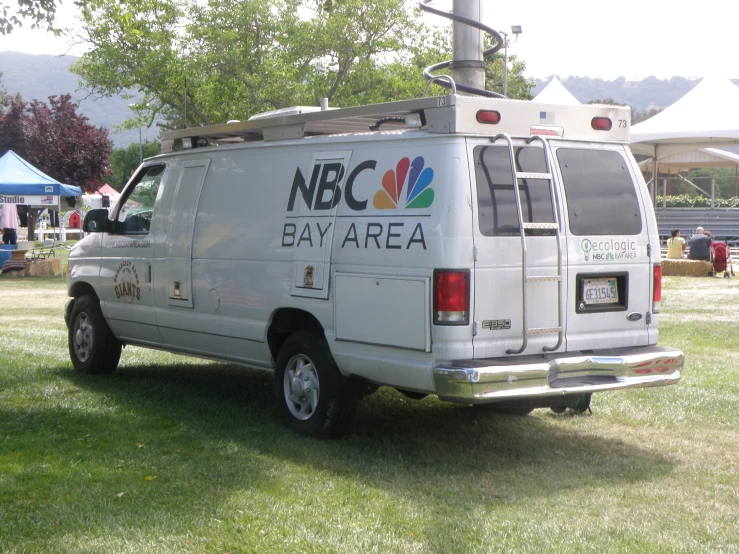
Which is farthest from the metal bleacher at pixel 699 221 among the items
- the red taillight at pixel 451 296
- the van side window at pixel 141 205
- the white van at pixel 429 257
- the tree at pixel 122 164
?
the tree at pixel 122 164

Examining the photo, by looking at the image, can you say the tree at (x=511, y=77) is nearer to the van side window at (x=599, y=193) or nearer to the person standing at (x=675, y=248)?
the person standing at (x=675, y=248)

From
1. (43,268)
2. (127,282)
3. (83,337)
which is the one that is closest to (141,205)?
(127,282)

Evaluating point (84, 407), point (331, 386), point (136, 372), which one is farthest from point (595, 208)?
point (136, 372)

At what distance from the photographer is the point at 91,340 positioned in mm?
9477

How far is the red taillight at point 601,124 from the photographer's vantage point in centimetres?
684

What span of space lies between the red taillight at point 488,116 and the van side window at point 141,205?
3556 mm

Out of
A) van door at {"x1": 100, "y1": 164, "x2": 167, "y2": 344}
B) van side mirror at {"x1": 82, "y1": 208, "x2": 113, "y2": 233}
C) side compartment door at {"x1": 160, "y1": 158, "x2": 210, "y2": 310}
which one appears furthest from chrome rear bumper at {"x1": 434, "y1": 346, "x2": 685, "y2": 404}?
van side mirror at {"x1": 82, "y1": 208, "x2": 113, "y2": 233}

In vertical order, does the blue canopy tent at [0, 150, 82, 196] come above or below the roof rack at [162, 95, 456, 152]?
above

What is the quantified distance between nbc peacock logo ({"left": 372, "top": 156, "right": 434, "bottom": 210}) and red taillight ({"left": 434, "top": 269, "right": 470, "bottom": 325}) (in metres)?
0.48

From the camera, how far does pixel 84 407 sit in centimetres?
784

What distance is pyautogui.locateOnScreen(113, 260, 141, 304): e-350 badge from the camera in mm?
8773

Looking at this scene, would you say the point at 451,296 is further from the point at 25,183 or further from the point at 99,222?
the point at 25,183

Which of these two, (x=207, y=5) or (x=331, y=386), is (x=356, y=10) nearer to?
(x=207, y=5)

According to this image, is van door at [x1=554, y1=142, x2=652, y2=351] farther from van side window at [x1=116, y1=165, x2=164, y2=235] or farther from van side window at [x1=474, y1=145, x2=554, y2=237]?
van side window at [x1=116, y1=165, x2=164, y2=235]
